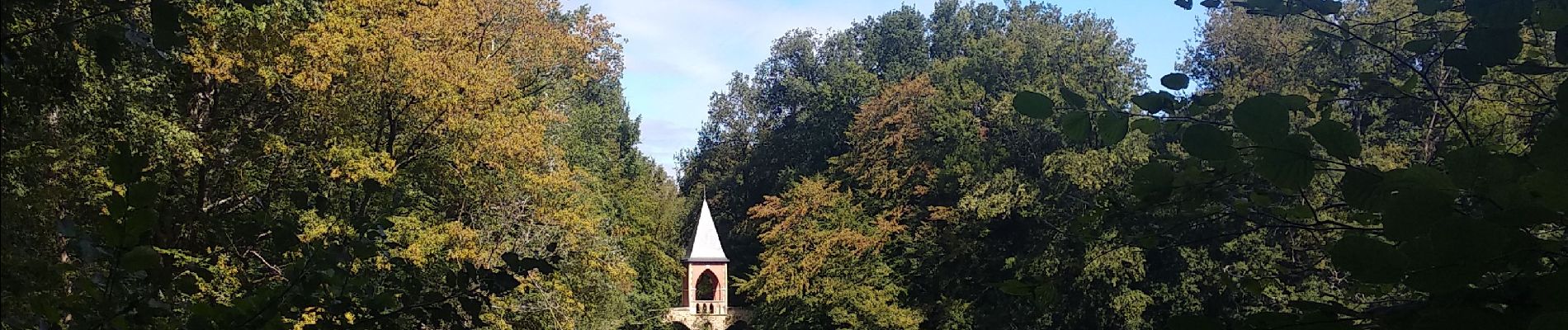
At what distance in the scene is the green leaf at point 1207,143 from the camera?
2172mm

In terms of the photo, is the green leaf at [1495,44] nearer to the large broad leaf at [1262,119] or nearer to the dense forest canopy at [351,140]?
the large broad leaf at [1262,119]

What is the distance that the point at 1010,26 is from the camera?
33906 mm

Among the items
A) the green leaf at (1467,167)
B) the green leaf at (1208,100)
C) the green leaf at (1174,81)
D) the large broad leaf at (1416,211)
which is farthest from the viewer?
the green leaf at (1208,100)

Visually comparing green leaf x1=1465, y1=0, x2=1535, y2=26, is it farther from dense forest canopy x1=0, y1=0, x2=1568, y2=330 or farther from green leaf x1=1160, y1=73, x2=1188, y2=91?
green leaf x1=1160, y1=73, x2=1188, y2=91

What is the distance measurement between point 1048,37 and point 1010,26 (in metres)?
4.96

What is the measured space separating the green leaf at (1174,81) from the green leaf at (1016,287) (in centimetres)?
65

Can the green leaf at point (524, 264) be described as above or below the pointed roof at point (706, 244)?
below

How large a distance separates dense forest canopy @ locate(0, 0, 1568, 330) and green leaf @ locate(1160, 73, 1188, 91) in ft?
0.04

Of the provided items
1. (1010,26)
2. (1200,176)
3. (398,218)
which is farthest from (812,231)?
(1200,176)

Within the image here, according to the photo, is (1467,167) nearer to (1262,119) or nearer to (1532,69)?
(1262,119)

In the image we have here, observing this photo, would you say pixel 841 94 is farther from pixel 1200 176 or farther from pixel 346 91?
pixel 1200 176

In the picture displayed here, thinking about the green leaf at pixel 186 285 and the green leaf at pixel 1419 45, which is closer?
the green leaf at pixel 186 285

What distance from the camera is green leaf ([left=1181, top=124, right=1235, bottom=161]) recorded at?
217 centimetres

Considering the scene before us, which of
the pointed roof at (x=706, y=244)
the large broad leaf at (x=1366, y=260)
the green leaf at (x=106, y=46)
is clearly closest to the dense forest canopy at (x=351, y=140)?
the green leaf at (x=106, y=46)
